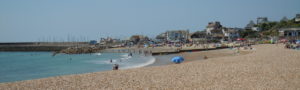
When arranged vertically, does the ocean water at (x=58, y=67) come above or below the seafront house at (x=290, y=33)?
below

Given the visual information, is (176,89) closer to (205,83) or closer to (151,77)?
(205,83)

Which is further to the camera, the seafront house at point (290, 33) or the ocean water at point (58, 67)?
the seafront house at point (290, 33)

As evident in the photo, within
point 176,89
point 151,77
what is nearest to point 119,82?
point 151,77

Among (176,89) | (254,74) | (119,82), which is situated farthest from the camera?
(254,74)

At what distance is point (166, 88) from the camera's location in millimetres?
9398

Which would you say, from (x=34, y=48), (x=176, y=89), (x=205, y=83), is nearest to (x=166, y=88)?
(x=176, y=89)

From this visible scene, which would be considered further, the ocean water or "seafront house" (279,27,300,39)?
"seafront house" (279,27,300,39)

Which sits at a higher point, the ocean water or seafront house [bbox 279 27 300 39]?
seafront house [bbox 279 27 300 39]

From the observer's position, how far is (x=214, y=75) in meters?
11.8

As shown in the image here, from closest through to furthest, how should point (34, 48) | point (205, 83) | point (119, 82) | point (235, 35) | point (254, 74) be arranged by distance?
1. point (205, 83)
2. point (119, 82)
3. point (254, 74)
4. point (34, 48)
5. point (235, 35)

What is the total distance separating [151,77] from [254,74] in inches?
162

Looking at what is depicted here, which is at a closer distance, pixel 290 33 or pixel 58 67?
pixel 58 67

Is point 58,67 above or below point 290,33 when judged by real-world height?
below

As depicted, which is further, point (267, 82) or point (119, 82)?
point (119, 82)
